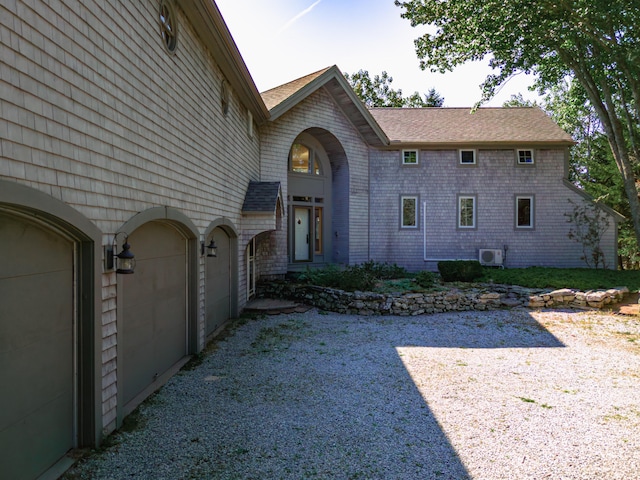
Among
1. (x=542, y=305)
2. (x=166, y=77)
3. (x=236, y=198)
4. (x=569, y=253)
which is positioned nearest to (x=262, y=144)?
(x=236, y=198)

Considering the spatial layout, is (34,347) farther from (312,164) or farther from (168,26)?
(312,164)

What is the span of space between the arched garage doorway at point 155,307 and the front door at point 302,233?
296 inches

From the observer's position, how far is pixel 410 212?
49.9ft

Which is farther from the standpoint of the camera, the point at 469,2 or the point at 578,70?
the point at 578,70

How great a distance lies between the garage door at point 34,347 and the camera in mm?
2580

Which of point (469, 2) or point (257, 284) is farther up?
point (469, 2)

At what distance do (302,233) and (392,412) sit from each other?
32.3 feet

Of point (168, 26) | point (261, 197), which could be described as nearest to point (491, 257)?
point (261, 197)

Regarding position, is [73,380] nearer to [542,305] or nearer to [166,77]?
[166,77]

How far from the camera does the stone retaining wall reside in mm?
10352

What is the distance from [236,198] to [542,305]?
877 cm

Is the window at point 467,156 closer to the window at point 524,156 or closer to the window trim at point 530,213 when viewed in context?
the window at point 524,156

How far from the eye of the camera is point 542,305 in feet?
35.3

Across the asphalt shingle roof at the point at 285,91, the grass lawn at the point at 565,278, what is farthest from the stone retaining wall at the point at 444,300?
the asphalt shingle roof at the point at 285,91
